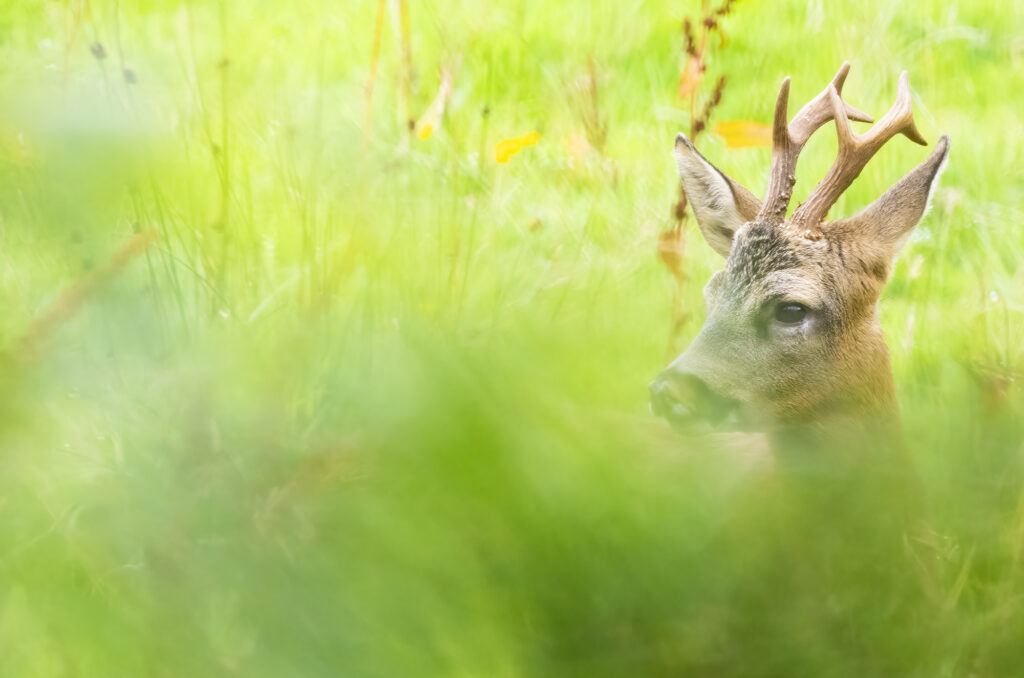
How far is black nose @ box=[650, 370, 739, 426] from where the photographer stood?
1318 mm

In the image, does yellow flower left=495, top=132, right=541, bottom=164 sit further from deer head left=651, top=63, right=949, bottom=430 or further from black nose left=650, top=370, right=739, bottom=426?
black nose left=650, top=370, right=739, bottom=426

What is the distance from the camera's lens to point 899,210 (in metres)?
1.65

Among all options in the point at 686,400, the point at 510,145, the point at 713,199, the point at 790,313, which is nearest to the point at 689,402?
the point at 686,400

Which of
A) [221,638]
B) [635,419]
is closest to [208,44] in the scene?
[635,419]

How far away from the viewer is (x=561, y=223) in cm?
196

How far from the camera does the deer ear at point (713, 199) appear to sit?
1.66 metres

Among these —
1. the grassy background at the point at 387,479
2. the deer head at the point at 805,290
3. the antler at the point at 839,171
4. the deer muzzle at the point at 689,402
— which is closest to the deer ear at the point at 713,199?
the deer head at the point at 805,290

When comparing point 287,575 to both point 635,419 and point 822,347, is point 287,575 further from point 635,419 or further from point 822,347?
point 822,347

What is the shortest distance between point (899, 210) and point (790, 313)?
0.25 meters

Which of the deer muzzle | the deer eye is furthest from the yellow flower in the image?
the deer muzzle

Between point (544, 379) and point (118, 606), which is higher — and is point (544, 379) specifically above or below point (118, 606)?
above

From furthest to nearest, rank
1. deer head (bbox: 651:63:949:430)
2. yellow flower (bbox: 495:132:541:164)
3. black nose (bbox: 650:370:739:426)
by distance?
yellow flower (bbox: 495:132:541:164) → deer head (bbox: 651:63:949:430) → black nose (bbox: 650:370:739:426)

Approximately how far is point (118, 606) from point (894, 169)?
191 cm

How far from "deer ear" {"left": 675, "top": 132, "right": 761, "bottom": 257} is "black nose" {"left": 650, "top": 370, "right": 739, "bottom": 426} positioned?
0.36 metres
